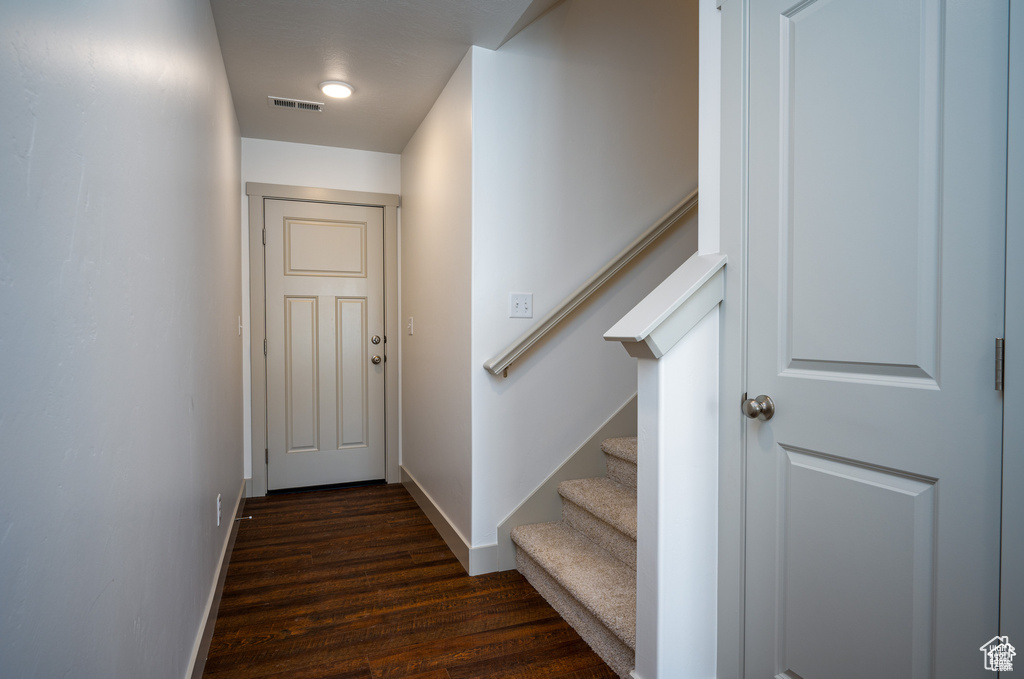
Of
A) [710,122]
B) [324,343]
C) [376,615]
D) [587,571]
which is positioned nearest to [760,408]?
[710,122]

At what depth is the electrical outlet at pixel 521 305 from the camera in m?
2.54

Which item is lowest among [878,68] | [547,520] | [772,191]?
[547,520]

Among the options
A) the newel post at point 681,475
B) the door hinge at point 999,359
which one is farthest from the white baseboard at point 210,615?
the door hinge at point 999,359

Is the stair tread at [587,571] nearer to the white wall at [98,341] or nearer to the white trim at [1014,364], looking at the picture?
the white trim at [1014,364]

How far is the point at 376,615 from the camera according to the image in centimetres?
217

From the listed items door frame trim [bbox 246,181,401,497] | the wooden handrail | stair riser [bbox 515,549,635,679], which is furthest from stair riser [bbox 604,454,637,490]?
door frame trim [bbox 246,181,401,497]

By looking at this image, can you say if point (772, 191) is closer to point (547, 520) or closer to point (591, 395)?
point (591, 395)

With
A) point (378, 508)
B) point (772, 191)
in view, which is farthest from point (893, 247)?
point (378, 508)

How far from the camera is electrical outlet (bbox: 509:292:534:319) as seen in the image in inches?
100

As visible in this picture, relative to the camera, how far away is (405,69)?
106 inches

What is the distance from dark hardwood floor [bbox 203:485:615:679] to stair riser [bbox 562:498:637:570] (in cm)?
31

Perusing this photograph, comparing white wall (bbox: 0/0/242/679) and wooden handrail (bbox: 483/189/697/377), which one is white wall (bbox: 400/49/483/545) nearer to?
wooden handrail (bbox: 483/189/697/377)

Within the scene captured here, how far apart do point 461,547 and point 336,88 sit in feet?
7.58

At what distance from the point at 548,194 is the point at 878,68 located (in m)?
1.56
